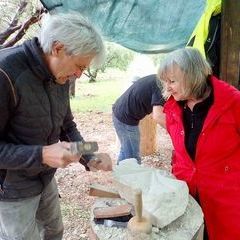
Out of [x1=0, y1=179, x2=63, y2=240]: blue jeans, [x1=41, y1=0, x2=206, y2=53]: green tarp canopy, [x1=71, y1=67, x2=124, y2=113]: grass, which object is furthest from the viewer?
[x1=71, y1=67, x2=124, y2=113]: grass

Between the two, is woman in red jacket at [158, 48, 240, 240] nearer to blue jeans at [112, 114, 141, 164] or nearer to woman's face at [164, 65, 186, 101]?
woman's face at [164, 65, 186, 101]

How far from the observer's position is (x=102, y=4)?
3.41 meters

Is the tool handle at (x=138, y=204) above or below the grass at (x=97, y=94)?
above

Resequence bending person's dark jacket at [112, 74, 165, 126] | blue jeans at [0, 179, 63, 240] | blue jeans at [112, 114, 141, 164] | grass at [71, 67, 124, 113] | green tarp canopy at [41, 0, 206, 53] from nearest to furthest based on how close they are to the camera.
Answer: blue jeans at [0, 179, 63, 240], bending person's dark jacket at [112, 74, 165, 126], green tarp canopy at [41, 0, 206, 53], blue jeans at [112, 114, 141, 164], grass at [71, 67, 124, 113]

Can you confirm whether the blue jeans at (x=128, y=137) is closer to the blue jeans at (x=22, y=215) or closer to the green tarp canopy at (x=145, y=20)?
the green tarp canopy at (x=145, y=20)

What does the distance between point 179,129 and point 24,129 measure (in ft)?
2.98

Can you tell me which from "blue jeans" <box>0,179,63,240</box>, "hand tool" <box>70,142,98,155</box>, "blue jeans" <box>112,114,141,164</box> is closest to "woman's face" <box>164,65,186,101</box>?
"hand tool" <box>70,142,98,155</box>

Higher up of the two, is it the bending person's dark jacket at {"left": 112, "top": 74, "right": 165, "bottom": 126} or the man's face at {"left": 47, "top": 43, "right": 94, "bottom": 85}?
the man's face at {"left": 47, "top": 43, "right": 94, "bottom": 85}

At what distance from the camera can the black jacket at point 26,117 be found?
1.75 meters

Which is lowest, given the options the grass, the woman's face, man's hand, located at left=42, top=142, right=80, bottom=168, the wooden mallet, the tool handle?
the grass

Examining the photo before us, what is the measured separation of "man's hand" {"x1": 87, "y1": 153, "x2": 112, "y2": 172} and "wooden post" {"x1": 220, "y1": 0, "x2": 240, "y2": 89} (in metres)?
1.38

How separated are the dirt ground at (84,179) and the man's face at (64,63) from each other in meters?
2.06

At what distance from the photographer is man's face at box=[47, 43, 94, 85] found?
179 centimetres

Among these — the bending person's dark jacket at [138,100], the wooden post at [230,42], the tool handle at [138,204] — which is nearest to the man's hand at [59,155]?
the tool handle at [138,204]
